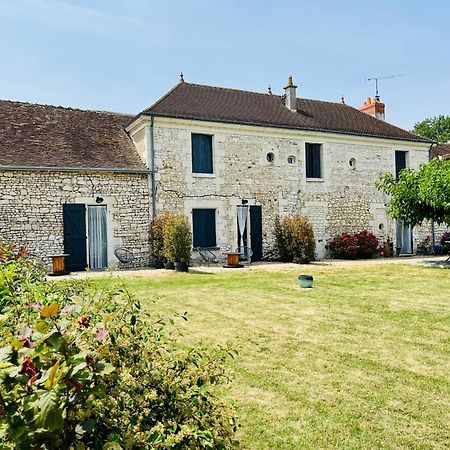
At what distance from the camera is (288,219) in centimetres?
1711

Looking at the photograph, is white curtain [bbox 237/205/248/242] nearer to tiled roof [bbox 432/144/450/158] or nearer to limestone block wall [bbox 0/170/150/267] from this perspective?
limestone block wall [bbox 0/170/150/267]

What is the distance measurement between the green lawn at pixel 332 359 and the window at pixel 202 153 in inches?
288

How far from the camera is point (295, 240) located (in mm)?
16609

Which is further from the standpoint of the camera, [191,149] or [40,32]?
[191,149]

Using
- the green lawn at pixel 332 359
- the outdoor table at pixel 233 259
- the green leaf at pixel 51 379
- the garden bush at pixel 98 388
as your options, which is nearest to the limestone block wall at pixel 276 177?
the outdoor table at pixel 233 259

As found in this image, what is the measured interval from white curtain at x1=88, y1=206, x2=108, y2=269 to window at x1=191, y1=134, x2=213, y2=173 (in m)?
3.63

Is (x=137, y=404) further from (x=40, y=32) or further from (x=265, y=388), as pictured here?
(x=40, y=32)

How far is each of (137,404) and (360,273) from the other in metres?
11.2

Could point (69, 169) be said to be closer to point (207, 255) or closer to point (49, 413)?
point (207, 255)

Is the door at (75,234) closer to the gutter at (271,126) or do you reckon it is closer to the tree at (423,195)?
the gutter at (271,126)

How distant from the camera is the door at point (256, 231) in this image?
17.1 metres

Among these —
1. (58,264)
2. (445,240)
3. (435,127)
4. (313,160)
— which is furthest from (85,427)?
(435,127)

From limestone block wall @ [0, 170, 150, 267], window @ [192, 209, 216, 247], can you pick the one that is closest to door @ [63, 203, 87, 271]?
limestone block wall @ [0, 170, 150, 267]

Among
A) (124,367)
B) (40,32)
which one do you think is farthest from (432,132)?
(124,367)
